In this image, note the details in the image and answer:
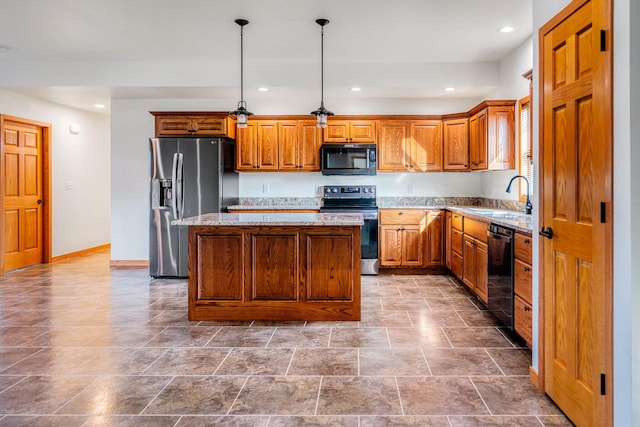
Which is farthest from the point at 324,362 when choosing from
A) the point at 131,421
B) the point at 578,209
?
the point at 578,209

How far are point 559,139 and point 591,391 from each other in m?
1.14

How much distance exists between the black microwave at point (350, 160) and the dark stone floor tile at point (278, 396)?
3.63 meters

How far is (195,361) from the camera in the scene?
8.94 feet

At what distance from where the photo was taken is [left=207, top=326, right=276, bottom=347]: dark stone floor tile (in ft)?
9.95

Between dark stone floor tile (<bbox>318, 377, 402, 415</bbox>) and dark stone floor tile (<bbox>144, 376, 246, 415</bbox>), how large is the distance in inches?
19.2

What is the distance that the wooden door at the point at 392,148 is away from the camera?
19.1 feet

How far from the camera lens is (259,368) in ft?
8.59

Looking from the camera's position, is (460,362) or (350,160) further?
(350,160)

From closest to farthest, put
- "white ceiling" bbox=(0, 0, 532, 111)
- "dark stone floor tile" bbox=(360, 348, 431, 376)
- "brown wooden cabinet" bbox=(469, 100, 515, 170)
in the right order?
"dark stone floor tile" bbox=(360, 348, 431, 376), "white ceiling" bbox=(0, 0, 532, 111), "brown wooden cabinet" bbox=(469, 100, 515, 170)

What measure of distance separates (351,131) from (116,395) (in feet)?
14.3

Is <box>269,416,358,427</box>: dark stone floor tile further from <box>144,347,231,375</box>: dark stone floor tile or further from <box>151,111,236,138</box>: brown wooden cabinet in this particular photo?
<box>151,111,236,138</box>: brown wooden cabinet

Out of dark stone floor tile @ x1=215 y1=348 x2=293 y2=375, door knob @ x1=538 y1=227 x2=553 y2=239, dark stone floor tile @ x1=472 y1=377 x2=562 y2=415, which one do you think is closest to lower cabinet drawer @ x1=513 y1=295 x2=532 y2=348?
dark stone floor tile @ x1=472 y1=377 x2=562 y2=415

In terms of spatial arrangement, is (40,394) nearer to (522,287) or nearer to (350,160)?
(522,287)

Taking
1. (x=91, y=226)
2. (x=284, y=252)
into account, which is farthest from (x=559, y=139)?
(x=91, y=226)
